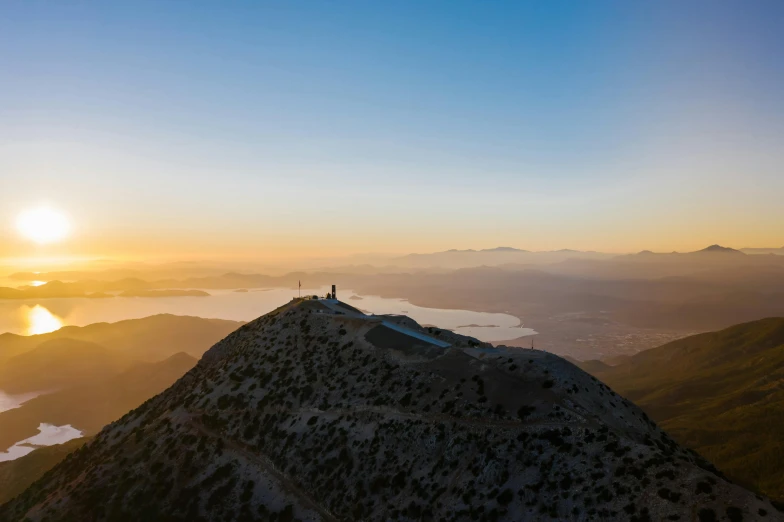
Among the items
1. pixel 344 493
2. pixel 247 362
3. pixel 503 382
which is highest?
pixel 503 382

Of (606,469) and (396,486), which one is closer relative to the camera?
(606,469)

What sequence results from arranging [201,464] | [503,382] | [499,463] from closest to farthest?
[499,463] < [503,382] < [201,464]

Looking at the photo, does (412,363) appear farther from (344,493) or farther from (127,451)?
(127,451)

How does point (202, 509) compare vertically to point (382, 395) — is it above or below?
below

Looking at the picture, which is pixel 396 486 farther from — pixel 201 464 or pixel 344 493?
pixel 201 464

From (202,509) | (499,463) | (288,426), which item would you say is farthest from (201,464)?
(499,463)

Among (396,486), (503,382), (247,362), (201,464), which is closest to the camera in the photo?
(396,486)
